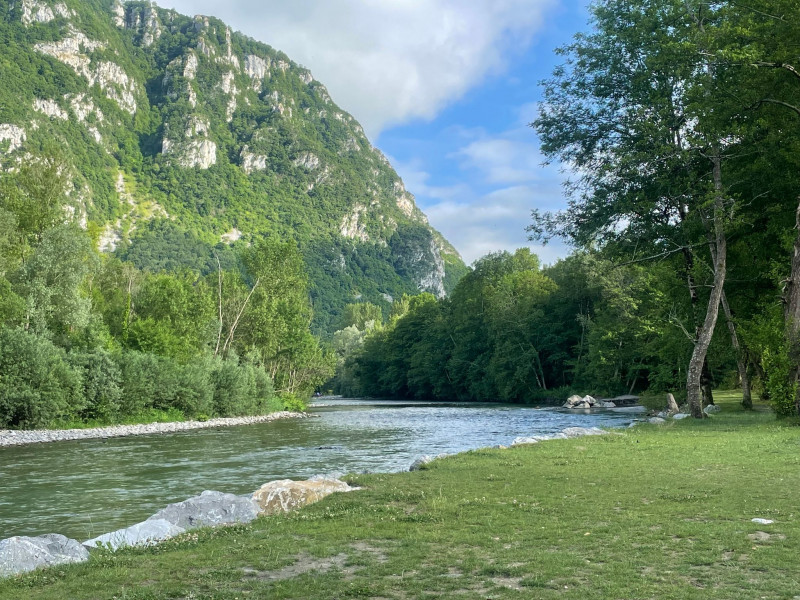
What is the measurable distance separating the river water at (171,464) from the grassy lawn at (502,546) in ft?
18.0

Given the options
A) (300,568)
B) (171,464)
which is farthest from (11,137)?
(300,568)

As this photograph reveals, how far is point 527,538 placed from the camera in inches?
341

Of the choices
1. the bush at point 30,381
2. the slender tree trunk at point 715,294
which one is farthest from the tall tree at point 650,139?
the bush at point 30,381

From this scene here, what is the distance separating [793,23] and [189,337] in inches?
1886

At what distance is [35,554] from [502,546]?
604 cm

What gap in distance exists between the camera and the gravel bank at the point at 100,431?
32.1 m

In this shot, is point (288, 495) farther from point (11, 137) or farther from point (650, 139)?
Result: point (11, 137)

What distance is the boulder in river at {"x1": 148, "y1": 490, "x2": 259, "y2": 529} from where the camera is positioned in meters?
11.5

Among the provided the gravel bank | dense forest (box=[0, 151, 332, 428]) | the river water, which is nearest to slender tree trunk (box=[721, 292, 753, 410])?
the river water

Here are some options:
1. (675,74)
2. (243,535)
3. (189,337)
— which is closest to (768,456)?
(243,535)

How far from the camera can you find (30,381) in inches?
1380

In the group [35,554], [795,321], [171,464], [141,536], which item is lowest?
[171,464]

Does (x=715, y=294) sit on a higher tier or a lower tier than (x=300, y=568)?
higher

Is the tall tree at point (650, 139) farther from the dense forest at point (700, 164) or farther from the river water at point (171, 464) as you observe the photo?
the river water at point (171, 464)
